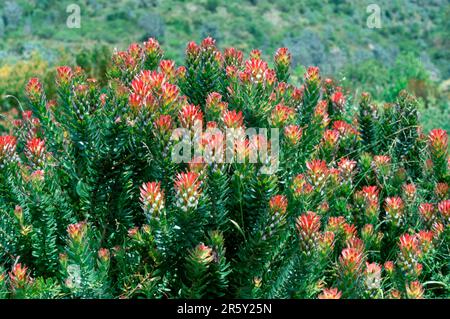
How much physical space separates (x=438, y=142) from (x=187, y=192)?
1.23 m

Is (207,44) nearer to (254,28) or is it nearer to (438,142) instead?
(438,142)

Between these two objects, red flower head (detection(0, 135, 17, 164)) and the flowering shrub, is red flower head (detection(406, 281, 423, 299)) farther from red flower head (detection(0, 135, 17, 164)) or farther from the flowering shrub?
red flower head (detection(0, 135, 17, 164))

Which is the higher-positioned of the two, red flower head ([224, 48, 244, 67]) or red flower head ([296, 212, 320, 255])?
red flower head ([224, 48, 244, 67])

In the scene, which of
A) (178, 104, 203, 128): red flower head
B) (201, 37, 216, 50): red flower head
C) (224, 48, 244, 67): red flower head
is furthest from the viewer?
(224, 48, 244, 67): red flower head

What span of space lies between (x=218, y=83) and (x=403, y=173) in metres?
0.85

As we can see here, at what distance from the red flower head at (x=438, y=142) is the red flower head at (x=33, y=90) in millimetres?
1580

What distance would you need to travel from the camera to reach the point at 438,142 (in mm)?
2775

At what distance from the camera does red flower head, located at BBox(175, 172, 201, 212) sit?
2.02m

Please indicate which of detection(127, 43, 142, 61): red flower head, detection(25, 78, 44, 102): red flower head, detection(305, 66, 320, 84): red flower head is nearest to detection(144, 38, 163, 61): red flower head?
detection(127, 43, 142, 61): red flower head

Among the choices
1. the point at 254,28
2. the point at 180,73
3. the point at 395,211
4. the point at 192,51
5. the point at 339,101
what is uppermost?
the point at 192,51

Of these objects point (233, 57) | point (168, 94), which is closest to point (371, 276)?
point (168, 94)

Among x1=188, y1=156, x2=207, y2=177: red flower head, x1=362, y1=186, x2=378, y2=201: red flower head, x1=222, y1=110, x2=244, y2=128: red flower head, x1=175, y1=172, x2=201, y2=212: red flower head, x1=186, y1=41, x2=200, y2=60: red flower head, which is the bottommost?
x1=362, y1=186, x2=378, y2=201: red flower head
